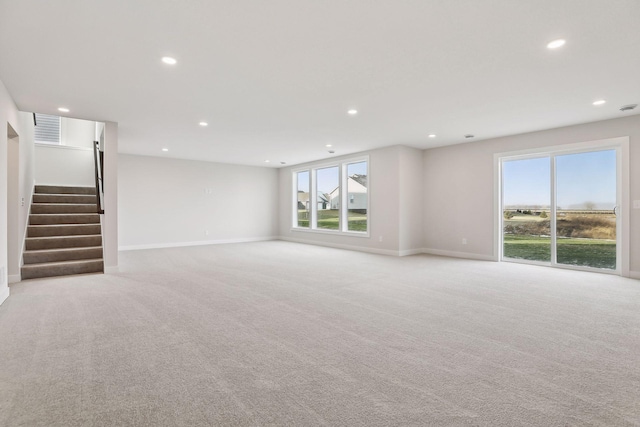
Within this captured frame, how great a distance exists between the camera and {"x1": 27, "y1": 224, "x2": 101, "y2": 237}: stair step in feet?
18.3

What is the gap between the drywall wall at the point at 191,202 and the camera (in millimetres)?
8117

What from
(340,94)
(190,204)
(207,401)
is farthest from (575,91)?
(190,204)

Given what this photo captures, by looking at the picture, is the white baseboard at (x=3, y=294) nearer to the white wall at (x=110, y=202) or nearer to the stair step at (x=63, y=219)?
the white wall at (x=110, y=202)

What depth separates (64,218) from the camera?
19.9ft

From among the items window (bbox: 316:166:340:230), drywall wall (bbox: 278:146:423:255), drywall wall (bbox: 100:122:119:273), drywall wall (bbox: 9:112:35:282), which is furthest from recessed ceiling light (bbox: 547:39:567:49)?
drywall wall (bbox: 9:112:35:282)

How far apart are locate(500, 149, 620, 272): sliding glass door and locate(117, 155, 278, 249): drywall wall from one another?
6893 millimetres

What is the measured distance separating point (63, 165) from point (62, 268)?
4.27 metres

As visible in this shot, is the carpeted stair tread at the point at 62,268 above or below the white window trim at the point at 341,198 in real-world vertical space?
below

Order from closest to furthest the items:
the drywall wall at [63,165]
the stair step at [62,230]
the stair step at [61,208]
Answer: the stair step at [62,230] → the stair step at [61,208] → the drywall wall at [63,165]

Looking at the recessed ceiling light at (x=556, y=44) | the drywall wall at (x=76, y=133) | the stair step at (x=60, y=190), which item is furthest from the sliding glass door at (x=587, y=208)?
the drywall wall at (x=76, y=133)

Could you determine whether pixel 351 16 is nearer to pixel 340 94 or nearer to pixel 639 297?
pixel 340 94

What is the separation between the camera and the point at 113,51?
291cm

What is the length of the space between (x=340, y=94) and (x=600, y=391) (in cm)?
357

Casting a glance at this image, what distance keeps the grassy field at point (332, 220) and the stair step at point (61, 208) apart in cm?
541
